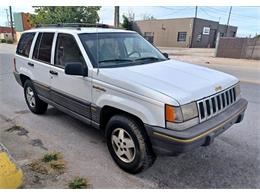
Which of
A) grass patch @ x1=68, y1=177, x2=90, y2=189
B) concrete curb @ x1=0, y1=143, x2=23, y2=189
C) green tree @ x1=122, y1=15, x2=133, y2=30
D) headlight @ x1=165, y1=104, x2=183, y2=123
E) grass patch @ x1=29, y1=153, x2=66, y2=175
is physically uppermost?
green tree @ x1=122, y1=15, x2=133, y2=30

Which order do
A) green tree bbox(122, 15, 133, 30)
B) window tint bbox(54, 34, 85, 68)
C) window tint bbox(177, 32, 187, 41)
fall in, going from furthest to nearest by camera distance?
green tree bbox(122, 15, 133, 30), window tint bbox(177, 32, 187, 41), window tint bbox(54, 34, 85, 68)

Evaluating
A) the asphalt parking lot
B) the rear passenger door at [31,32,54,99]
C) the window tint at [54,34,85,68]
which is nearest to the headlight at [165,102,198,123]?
the asphalt parking lot

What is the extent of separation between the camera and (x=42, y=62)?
4.40 meters

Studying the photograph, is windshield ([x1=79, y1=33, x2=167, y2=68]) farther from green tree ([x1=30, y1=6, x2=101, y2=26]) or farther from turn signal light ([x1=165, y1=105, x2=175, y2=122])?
green tree ([x1=30, y1=6, x2=101, y2=26])

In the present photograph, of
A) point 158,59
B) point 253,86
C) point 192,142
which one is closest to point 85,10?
point 253,86

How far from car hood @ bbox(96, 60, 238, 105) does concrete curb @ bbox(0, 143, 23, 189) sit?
147 centimetres

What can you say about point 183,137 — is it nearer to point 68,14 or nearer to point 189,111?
point 189,111

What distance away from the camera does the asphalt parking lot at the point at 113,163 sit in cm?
290

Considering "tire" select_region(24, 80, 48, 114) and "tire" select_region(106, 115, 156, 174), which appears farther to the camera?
"tire" select_region(24, 80, 48, 114)

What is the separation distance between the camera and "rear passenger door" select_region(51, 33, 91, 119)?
3.50 meters

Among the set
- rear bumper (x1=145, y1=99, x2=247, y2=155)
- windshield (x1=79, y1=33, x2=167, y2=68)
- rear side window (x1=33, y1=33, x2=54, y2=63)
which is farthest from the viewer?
rear side window (x1=33, y1=33, x2=54, y2=63)

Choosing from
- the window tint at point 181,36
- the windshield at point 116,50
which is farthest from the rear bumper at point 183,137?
the window tint at point 181,36

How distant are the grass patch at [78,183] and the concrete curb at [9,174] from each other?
57 centimetres

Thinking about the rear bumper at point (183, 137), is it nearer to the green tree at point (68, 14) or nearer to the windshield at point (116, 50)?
the windshield at point (116, 50)
